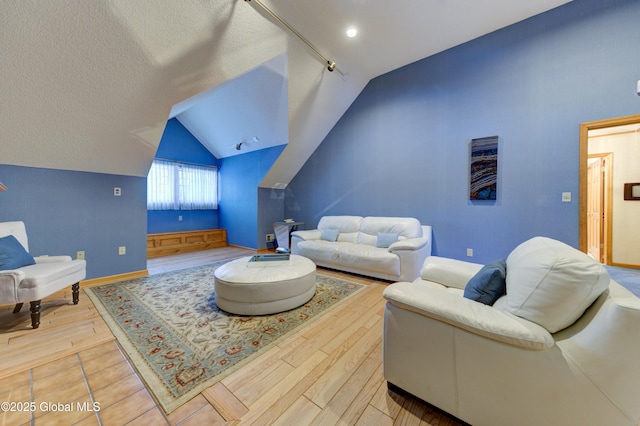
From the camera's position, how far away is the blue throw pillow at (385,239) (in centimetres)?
354

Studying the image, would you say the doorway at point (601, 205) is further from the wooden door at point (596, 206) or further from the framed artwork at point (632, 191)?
the framed artwork at point (632, 191)

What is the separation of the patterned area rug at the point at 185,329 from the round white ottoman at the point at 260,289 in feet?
0.26

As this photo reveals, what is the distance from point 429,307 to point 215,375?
4.46 feet

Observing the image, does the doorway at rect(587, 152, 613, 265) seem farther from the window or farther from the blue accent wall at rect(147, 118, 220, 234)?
the blue accent wall at rect(147, 118, 220, 234)

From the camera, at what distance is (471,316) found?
3.43 ft

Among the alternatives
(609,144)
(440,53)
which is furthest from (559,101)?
(609,144)

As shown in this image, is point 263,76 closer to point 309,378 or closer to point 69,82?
point 69,82

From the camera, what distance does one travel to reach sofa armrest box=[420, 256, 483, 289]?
1.85 metres

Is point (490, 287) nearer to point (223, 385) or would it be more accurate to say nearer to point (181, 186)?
point (223, 385)

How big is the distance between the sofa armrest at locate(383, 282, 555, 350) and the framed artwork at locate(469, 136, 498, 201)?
2.78 meters

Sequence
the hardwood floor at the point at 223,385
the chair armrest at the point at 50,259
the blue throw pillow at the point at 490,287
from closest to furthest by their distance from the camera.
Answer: the hardwood floor at the point at 223,385, the blue throw pillow at the point at 490,287, the chair armrest at the point at 50,259

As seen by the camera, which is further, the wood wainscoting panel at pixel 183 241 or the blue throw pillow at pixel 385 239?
the wood wainscoting panel at pixel 183 241

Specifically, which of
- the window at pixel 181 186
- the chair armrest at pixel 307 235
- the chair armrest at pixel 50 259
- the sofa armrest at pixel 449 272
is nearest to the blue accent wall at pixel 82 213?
the chair armrest at pixel 50 259

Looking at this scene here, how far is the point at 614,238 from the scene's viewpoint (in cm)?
390
